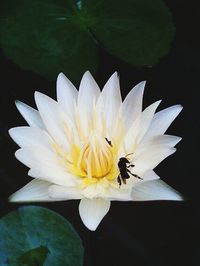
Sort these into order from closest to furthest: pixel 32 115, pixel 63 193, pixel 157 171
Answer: pixel 63 193, pixel 32 115, pixel 157 171

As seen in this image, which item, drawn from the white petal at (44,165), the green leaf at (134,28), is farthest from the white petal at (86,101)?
the green leaf at (134,28)

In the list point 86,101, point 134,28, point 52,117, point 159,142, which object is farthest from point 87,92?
point 134,28

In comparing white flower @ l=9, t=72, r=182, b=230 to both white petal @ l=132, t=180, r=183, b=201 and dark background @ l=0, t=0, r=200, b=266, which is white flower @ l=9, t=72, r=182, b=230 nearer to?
white petal @ l=132, t=180, r=183, b=201

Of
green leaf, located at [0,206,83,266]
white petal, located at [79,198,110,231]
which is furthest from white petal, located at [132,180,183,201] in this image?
green leaf, located at [0,206,83,266]

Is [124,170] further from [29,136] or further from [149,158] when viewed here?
[29,136]

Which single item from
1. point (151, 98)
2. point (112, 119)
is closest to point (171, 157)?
point (151, 98)

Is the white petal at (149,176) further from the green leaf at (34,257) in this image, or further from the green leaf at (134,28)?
the green leaf at (134,28)

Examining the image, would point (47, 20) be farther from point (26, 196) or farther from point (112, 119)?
point (26, 196)
